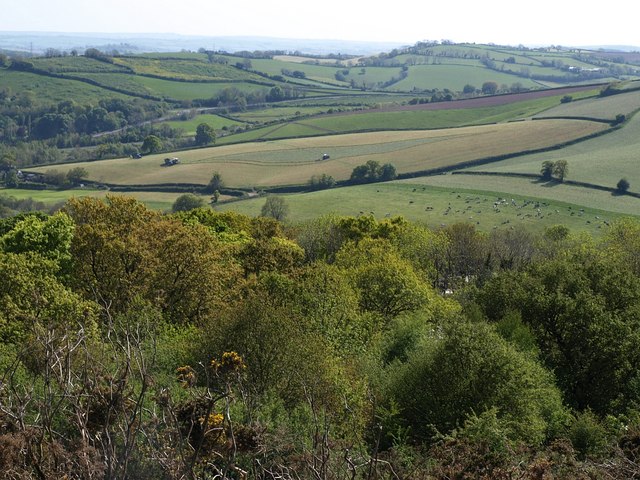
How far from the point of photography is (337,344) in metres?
35.3

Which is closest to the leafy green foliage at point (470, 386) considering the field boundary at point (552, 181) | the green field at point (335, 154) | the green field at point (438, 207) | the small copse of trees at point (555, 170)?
the green field at point (438, 207)

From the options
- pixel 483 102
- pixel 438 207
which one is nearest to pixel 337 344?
pixel 438 207

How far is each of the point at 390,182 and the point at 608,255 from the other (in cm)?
7113

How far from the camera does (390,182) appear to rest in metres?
122

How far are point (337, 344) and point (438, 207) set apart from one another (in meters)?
72.0

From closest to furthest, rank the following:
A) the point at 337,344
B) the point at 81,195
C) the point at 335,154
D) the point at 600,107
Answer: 1. the point at 337,344
2. the point at 81,195
3. the point at 335,154
4. the point at 600,107

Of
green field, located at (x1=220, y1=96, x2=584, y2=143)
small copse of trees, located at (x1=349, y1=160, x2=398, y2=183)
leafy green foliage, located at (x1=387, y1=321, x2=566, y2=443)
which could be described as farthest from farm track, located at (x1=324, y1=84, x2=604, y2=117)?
leafy green foliage, located at (x1=387, y1=321, x2=566, y2=443)

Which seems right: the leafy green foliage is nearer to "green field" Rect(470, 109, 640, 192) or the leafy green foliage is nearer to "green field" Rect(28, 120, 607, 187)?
"green field" Rect(470, 109, 640, 192)

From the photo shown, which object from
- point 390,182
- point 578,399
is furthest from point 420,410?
point 390,182

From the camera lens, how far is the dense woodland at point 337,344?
789 inches

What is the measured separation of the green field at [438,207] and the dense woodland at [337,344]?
40953mm

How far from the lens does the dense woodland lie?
65.7ft

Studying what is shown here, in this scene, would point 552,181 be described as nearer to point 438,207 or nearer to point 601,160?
point 601,160

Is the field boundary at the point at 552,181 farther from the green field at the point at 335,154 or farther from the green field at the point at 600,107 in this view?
the green field at the point at 600,107
